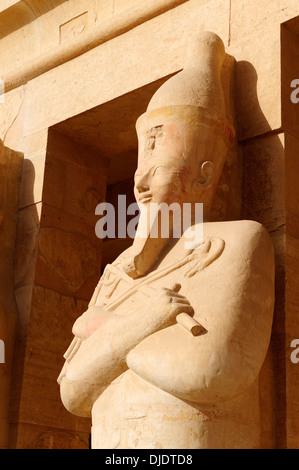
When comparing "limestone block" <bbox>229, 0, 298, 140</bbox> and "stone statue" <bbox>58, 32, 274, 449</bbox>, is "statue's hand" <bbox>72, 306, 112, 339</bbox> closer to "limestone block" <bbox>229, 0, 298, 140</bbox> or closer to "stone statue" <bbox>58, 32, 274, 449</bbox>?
"stone statue" <bbox>58, 32, 274, 449</bbox>

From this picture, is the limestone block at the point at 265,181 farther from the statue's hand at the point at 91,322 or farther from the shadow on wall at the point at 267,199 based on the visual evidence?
the statue's hand at the point at 91,322

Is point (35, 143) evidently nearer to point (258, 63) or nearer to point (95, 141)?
point (95, 141)

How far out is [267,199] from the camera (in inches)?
175

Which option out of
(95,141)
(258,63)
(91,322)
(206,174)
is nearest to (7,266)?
(95,141)

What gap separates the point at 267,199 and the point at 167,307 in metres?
0.92

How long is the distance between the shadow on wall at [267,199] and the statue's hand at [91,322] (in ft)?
2.42

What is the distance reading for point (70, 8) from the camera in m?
5.94

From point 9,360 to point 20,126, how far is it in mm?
1575

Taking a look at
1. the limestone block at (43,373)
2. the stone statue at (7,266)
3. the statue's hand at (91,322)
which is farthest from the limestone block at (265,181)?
the stone statue at (7,266)

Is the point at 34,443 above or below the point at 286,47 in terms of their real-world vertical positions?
below

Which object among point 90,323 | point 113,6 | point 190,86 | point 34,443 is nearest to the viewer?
point 90,323

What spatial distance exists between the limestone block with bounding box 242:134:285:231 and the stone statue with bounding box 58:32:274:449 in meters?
0.20
